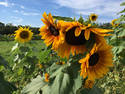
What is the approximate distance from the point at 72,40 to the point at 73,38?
0.02 meters

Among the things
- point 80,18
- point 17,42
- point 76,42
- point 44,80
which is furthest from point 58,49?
point 17,42

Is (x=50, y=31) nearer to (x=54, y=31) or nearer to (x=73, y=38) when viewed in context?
(x=54, y=31)

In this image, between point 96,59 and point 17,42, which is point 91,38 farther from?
point 17,42

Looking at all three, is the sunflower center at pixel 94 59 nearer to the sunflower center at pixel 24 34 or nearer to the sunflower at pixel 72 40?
the sunflower at pixel 72 40

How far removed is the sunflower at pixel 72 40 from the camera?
2.49 ft

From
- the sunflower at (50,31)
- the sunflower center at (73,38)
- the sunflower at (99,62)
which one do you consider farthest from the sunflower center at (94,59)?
the sunflower at (50,31)

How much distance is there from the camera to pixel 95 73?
86 cm

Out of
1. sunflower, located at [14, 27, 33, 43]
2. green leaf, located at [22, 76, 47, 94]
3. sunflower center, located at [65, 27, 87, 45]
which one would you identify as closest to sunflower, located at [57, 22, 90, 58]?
sunflower center, located at [65, 27, 87, 45]

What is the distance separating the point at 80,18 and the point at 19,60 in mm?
1976

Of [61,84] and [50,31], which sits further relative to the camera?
[50,31]

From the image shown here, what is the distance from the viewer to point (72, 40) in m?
0.84

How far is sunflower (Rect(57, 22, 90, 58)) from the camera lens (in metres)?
0.76

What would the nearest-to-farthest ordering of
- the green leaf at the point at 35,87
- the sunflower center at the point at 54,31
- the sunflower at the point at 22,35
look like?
the sunflower center at the point at 54,31 < the green leaf at the point at 35,87 < the sunflower at the point at 22,35

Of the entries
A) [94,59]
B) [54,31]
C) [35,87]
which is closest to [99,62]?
[94,59]
